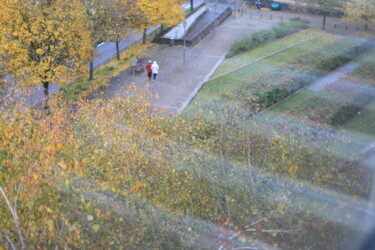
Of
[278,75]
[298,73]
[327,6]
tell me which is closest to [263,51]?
[298,73]

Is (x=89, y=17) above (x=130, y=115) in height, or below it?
above

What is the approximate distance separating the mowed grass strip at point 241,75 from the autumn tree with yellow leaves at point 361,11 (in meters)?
1.69

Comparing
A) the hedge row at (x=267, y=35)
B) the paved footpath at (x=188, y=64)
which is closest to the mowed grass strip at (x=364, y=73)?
the hedge row at (x=267, y=35)

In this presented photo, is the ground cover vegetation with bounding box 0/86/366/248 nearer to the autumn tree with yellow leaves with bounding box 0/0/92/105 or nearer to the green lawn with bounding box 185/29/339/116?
the green lawn with bounding box 185/29/339/116

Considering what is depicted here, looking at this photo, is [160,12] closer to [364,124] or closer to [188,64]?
[188,64]

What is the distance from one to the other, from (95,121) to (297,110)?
5.05m

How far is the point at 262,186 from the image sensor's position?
5898 millimetres

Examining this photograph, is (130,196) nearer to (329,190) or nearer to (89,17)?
(329,190)

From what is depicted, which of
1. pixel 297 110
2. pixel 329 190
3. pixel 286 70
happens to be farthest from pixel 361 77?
pixel 329 190

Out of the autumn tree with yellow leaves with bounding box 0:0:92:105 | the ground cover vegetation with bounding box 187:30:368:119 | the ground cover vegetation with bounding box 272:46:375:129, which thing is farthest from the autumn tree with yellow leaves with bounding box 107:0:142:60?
the ground cover vegetation with bounding box 272:46:375:129

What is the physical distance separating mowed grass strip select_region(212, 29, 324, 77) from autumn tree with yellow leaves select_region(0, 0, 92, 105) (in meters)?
4.81

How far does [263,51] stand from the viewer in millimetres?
16344

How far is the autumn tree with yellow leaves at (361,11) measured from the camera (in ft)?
57.8

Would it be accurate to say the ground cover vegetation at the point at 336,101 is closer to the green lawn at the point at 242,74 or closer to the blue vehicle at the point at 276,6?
the green lawn at the point at 242,74
